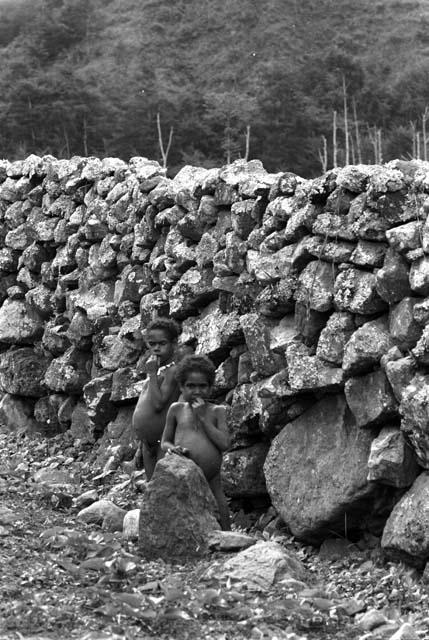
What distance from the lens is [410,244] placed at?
6535mm

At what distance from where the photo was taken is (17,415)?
35.9 feet

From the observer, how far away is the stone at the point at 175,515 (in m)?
6.46

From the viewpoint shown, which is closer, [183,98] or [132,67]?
[183,98]

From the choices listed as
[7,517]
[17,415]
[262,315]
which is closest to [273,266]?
[262,315]

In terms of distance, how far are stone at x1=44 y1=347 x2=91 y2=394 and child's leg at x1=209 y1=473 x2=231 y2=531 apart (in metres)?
3.22

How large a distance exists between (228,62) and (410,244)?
4803cm

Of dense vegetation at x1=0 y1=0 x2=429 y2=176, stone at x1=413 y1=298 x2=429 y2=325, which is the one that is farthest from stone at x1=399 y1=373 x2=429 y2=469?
dense vegetation at x1=0 y1=0 x2=429 y2=176

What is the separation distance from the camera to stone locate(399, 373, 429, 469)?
6.18m

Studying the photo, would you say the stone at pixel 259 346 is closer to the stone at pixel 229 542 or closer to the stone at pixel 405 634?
the stone at pixel 229 542

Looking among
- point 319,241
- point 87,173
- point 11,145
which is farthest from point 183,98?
point 319,241

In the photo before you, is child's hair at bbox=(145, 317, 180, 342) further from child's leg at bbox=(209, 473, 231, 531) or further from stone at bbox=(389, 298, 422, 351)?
stone at bbox=(389, 298, 422, 351)

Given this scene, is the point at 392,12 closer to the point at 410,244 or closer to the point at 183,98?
the point at 183,98

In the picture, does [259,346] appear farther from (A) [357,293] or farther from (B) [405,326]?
(B) [405,326]

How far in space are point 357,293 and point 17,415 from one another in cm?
488
